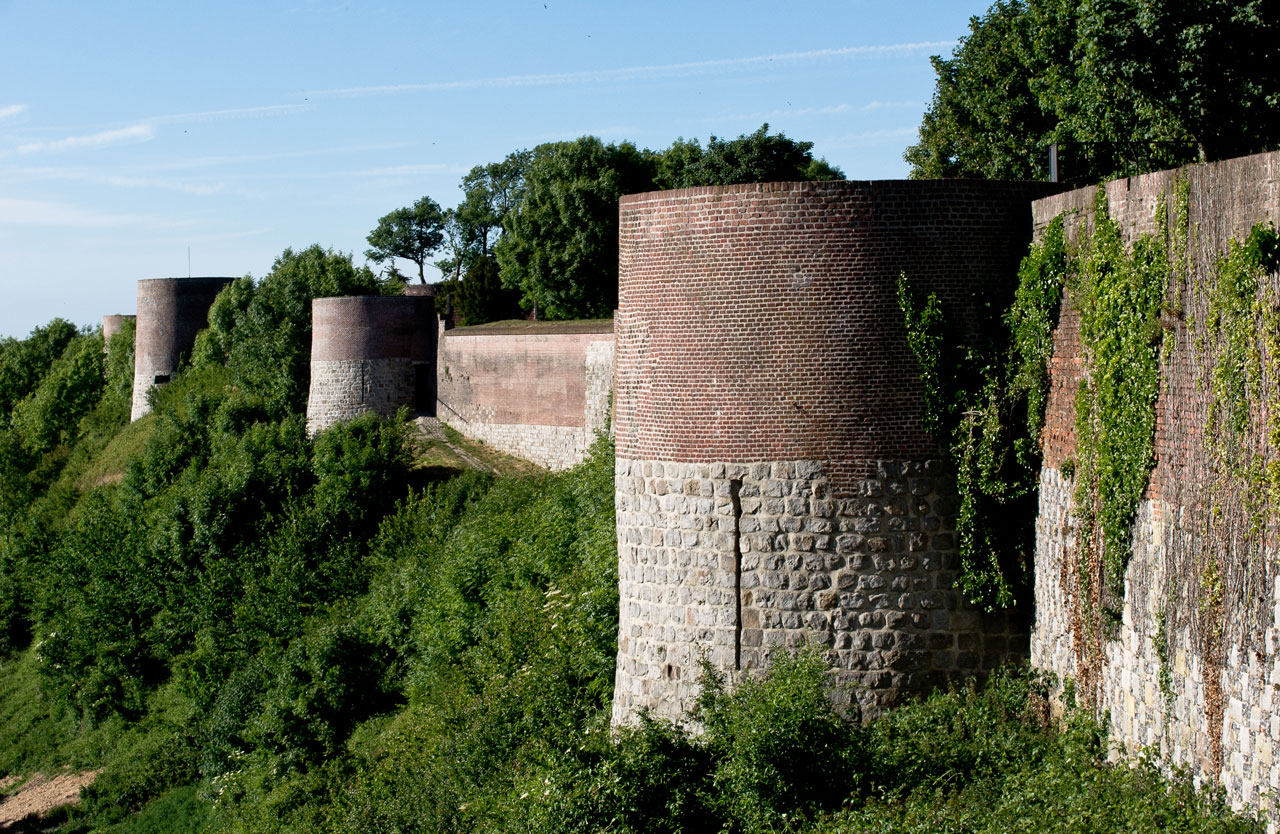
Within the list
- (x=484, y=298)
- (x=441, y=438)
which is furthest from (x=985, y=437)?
(x=484, y=298)

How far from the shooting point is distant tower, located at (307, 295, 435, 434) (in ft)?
116

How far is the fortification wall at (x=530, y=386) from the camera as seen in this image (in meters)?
29.0

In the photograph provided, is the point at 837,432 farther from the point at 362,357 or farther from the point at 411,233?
the point at 411,233

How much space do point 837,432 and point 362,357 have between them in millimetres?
25504

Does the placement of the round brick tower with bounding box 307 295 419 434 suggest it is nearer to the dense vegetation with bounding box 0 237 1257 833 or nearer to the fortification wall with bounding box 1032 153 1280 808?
the dense vegetation with bounding box 0 237 1257 833

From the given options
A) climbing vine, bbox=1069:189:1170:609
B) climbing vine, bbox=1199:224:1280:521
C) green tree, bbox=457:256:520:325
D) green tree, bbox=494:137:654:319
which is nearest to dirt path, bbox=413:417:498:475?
green tree, bbox=494:137:654:319

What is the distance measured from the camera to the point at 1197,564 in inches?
351

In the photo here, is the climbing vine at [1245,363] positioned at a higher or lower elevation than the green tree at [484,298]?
lower

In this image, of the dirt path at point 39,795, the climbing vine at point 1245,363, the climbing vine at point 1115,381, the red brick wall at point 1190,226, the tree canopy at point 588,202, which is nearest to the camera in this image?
the climbing vine at point 1245,363

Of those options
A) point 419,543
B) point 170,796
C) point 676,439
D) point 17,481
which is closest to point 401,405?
point 419,543

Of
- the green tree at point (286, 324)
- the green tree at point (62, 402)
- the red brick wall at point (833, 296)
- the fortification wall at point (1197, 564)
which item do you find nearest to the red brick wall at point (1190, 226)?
the fortification wall at point (1197, 564)

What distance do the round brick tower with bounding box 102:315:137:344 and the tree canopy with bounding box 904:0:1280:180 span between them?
119 feet

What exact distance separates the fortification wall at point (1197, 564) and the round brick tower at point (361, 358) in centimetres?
2696

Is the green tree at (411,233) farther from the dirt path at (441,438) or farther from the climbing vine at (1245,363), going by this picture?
the climbing vine at (1245,363)
